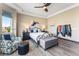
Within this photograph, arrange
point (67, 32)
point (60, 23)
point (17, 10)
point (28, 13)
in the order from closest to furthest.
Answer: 1. point (17, 10)
2. point (28, 13)
3. point (67, 32)
4. point (60, 23)

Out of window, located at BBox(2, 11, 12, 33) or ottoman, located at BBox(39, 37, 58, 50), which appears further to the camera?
ottoman, located at BBox(39, 37, 58, 50)

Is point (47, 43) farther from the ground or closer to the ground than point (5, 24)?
closer to the ground

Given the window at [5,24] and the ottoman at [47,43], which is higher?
the window at [5,24]

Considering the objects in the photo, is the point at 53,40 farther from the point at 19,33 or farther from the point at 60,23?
the point at 60,23

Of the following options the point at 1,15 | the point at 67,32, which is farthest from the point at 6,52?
the point at 67,32

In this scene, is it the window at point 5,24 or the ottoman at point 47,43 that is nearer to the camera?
the window at point 5,24

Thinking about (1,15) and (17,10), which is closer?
(1,15)

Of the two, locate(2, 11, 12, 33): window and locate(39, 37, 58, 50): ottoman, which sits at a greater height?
locate(2, 11, 12, 33): window

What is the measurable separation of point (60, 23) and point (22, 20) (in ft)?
12.4

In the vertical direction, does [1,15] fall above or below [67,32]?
above

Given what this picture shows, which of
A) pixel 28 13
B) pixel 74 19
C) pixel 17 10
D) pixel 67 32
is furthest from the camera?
pixel 67 32

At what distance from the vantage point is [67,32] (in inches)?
235

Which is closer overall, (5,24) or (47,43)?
(5,24)

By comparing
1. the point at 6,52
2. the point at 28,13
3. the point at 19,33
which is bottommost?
the point at 6,52
